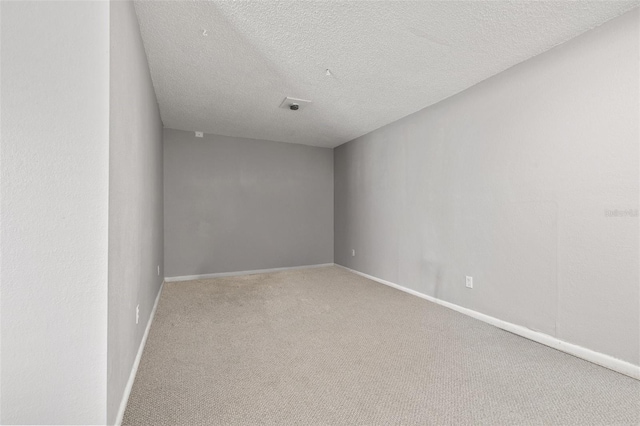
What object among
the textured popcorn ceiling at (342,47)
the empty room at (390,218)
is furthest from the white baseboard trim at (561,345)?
the textured popcorn ceiling at (342,47)

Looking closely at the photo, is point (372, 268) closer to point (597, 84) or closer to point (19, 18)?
point (597, 84)

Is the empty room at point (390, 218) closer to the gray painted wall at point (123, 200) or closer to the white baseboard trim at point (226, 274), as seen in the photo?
the gray painted wall at point (123, 200)

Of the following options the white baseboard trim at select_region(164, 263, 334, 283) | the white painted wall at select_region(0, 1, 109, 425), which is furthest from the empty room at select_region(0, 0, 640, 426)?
the white baseboard trim at select_region(164, 263, 334, 283)

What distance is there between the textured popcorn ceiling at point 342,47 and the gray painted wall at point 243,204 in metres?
1.34

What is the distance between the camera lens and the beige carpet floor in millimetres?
1573

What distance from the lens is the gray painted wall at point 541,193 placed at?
207 centimetres

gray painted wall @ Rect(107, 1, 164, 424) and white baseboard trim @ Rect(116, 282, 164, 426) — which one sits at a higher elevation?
gray painted wall @ Rect(107, 1, 164, 424)

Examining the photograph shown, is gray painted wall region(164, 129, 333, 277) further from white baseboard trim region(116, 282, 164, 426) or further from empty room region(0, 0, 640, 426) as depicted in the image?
white baseboard trim region(116, 282, 164, 426)

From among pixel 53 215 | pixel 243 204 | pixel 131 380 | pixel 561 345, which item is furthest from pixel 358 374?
pixel 243 204

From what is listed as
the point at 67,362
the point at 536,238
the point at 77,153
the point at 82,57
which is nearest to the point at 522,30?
the point at 536,238

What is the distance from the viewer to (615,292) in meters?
2.09

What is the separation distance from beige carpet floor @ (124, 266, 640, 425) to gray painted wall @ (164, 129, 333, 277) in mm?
1907

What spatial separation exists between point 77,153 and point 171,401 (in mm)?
1369

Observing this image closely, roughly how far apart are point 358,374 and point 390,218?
9.13ft
